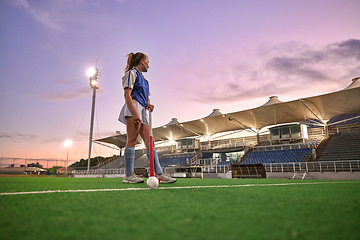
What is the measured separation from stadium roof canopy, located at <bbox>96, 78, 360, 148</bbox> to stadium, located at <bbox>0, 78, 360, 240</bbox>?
0.10m

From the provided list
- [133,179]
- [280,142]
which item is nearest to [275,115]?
[280,142]

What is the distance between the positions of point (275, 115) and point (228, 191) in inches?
944

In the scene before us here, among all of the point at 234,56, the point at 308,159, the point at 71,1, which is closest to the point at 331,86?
the point at 308,159

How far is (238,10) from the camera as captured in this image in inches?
400

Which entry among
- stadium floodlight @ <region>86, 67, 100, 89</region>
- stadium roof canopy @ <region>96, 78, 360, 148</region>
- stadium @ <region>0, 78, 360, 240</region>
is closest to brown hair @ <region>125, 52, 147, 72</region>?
stadium @ <region>0, 78, 360, 240</region>

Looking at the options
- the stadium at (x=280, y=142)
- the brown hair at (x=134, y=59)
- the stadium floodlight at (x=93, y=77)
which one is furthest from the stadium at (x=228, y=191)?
the stadium floodlight at (x=93, y=77)

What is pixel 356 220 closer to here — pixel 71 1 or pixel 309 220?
pixel 309 220

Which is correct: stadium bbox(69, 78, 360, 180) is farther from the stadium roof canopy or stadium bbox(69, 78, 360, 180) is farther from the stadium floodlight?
the stadium floodlight

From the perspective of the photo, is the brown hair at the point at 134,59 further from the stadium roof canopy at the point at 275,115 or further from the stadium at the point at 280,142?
the stadium roof canopy at the point at 275,115

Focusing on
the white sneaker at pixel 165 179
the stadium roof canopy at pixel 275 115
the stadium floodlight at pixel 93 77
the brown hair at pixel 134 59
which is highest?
the stadium floodlight at pixel 93 77

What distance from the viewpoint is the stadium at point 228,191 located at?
781mm

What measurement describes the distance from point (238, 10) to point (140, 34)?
4864mm

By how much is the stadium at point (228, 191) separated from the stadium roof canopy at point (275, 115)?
0.10m

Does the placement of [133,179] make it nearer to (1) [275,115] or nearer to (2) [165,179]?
(2) [165,179]
